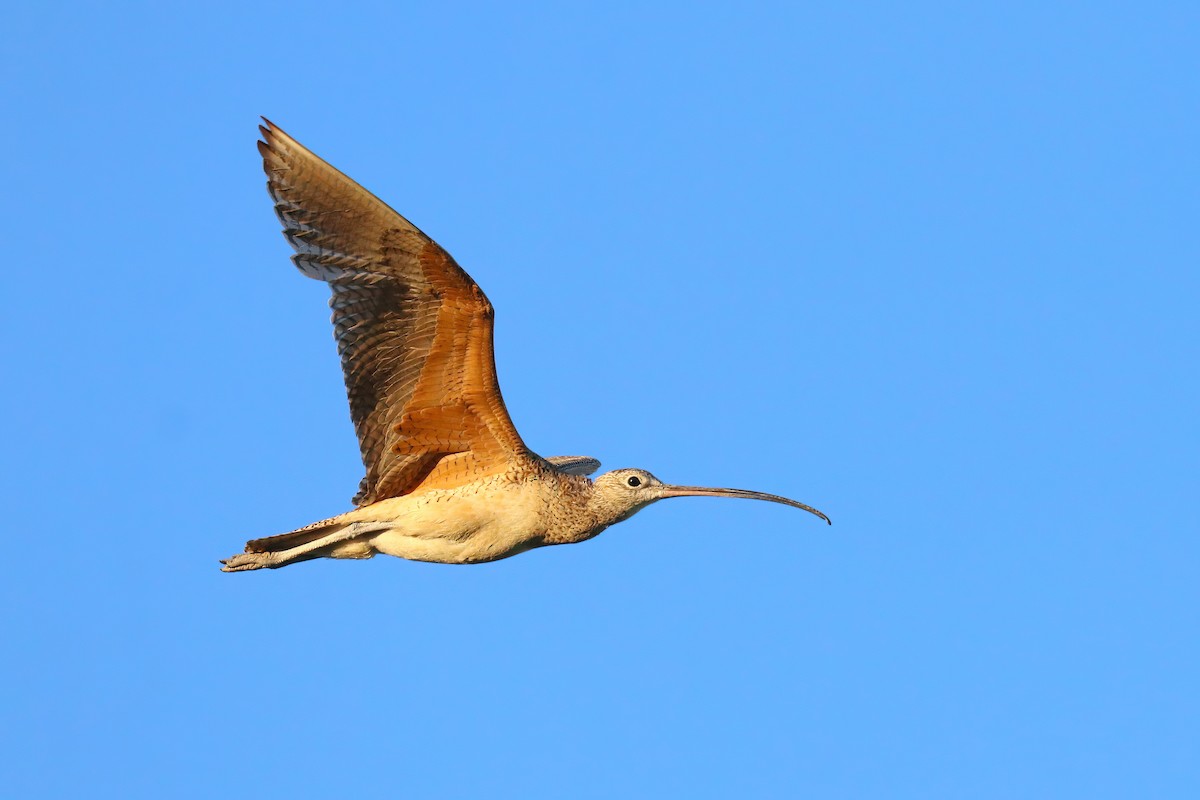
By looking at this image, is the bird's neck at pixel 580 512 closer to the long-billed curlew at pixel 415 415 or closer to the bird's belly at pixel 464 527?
the long-billed curlew at pixel 415 415

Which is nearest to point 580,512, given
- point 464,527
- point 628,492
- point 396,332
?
point 628,492

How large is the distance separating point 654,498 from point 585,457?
3.69 metres

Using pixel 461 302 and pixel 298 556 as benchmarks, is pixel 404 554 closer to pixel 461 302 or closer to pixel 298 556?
pixel 298 556

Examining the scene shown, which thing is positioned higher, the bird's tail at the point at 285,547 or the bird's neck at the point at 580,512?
the bird's neck at the point at 580,512

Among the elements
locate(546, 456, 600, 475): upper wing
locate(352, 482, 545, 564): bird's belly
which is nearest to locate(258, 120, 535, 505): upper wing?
locate(352, 482, 545, 564): bird's belly

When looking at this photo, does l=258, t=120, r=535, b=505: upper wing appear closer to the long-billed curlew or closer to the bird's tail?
the long-billed curlew

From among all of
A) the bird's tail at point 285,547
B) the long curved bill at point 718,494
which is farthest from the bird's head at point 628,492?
the bird's tail at point 285,547

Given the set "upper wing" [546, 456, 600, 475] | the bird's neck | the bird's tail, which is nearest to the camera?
the bird's neck

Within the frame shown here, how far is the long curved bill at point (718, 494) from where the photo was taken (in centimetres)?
2073

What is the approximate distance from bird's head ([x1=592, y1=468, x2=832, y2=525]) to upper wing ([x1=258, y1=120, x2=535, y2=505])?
930mm

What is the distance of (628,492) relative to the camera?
20.4 meters

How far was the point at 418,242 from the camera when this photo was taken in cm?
1902

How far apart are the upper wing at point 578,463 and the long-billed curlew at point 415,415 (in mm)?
3020

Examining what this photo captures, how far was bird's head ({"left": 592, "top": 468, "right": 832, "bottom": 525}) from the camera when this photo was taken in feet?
66.6
